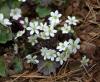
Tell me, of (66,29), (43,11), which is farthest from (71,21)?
(43,11)

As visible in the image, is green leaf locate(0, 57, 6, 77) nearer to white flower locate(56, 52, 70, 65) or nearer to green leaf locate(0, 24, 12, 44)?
green leaf locate(0, 24, 12, 44)

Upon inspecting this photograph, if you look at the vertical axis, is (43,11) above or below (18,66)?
above

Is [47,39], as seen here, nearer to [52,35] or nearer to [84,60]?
[52,35]

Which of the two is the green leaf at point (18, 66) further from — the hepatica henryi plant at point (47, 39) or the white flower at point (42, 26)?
the white flower at point (42, 26)

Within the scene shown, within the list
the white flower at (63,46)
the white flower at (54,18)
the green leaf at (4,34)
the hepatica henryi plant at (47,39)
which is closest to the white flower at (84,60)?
the hepatica henryi plant at (47,39)

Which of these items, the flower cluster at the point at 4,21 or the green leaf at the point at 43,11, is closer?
the flower cluster at the point at 4,21

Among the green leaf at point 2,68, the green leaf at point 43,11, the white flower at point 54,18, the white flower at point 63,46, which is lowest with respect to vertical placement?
the green leaf at point 2,68

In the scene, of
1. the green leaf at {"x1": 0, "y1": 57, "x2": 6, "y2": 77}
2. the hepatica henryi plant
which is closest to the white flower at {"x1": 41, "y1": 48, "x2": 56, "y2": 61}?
the hepatica henryi plant
